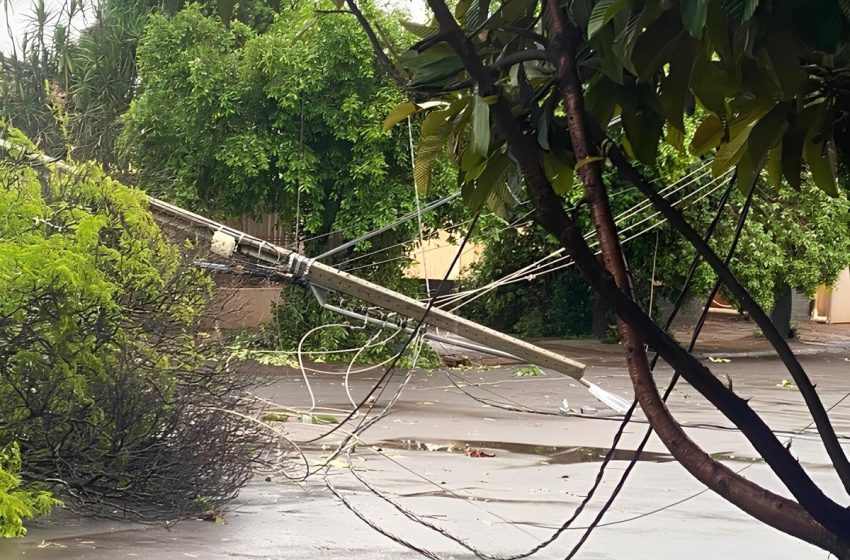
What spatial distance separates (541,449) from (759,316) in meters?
8.94

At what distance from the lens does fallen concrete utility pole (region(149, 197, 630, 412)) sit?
8.35 m

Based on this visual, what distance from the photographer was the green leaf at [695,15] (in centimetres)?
150

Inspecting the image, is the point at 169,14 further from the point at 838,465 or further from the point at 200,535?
the point at 838,465

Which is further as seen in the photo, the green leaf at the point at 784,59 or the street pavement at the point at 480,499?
the street pavement at the point at 480,499

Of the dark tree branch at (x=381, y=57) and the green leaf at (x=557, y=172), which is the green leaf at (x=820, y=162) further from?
the dark tree branch at (x=381, y=57)

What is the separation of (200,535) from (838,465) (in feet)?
17.5

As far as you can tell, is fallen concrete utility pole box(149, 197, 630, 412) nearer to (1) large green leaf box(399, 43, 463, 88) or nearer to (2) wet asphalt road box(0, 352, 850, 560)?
(2) wet asphalt road box(0, 352, 850, 560)

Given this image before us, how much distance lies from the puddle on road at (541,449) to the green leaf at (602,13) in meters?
8.77

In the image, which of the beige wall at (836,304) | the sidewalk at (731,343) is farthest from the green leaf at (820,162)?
the beige wall at (836,304)

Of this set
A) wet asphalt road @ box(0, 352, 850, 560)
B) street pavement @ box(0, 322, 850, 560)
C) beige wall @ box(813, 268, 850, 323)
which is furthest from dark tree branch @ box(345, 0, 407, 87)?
beige wall @ box(813, 268, 850, 323)

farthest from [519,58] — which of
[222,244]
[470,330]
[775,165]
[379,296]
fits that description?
[222,244]

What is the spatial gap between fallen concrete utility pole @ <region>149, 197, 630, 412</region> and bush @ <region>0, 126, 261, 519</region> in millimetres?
866

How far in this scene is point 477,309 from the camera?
28.3 m

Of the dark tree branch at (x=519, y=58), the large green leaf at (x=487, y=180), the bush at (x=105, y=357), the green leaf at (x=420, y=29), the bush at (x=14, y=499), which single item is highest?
the green leaf at (x=420, y=29)
